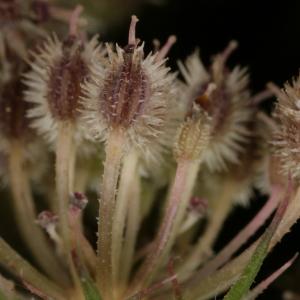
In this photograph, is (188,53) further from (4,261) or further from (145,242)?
(4,261)

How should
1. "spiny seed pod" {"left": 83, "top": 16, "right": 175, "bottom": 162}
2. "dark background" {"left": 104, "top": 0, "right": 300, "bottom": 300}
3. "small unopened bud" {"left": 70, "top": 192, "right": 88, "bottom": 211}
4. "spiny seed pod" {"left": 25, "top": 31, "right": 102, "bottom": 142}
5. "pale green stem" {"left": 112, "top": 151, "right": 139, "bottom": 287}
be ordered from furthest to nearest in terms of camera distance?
"dark background" {"left": 104, "top": 0, "right": 300, "bottom": 300}, "spiny seed pod" {"left": 25, "top": 31, "right": 102, "bottom": 142}, "pale green stem" {"left": 112, "top": 151, "right": 139, "bottom": 287}, "small unopened bud" {"left": 70, "top": 192, "right": 88, "bottom": 211}, "spiny seed pod" {"left": 83, "top": 16, "right": 175, "bottom": 162}

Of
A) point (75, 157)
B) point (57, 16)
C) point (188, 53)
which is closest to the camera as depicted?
point (75, 157)

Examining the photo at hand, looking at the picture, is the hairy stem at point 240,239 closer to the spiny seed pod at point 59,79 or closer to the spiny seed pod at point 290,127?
the spiny seed pod at point 290,127

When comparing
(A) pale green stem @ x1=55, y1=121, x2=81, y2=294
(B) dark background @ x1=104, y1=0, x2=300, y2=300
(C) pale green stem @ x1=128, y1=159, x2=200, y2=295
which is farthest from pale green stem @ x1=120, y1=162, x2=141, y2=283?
(B) dark background @ x1=104, y1=0, x2=300, y2=300

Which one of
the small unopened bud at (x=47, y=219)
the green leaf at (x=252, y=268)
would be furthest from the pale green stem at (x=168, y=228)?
the green leaf at (x=252, y=268)

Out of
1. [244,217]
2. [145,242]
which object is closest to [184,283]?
[145,242]

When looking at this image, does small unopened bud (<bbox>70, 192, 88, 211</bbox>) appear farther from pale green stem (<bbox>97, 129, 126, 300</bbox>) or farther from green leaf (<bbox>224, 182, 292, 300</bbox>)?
green leaf (<bbox>224, 182, 292, 300</bbox>)
